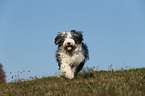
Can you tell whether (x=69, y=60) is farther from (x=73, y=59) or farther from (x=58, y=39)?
(x=58, y=39)

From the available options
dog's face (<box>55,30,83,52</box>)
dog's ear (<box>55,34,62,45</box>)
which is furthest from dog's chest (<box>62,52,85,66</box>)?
dog's ear (<box>55,34,62,45</box>)

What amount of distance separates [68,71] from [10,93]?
220 centimetres

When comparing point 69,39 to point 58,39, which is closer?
point 69,39

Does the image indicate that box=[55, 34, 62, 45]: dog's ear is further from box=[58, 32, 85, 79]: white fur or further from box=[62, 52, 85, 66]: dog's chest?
box=[62, 52, 85, 66]: dog's chest

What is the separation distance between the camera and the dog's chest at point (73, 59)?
7.41 metres

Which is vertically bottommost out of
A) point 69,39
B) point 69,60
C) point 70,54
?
point 69,60

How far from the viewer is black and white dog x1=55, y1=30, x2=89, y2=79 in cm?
735

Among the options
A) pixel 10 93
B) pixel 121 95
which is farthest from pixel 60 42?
pixel 121 95

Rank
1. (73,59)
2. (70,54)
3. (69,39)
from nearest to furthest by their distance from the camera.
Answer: (69,39) < (73,59) < (70,54)

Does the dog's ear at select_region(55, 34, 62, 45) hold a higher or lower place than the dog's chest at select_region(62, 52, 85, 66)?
higher

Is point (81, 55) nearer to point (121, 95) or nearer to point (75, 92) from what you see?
point (75, 92)

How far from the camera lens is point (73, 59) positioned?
7402mm

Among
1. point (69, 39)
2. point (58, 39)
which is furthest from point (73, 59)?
point (58, 39)

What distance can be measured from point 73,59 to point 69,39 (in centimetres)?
76
